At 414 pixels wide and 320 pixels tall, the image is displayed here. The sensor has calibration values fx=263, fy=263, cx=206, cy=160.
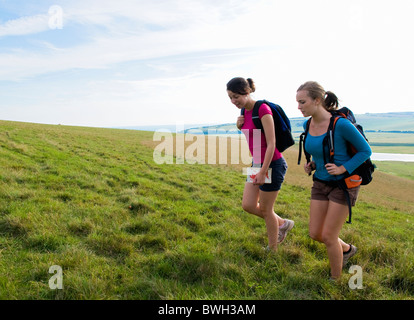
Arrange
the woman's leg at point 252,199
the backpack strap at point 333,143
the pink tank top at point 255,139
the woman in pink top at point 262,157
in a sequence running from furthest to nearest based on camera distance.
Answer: the woman's leg at point 252,199, the pink tank top at point 255,139, the woman in pink top at point 262,157, the backpack strap at point 333,143

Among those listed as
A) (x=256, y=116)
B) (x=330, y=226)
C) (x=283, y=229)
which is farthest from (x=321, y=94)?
(x=283, y=229)

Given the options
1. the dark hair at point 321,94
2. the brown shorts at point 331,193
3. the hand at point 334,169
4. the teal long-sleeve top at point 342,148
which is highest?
the dark hair at point 321,94

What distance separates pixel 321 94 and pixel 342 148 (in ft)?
2.28

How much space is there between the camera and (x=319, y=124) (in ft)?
10.8

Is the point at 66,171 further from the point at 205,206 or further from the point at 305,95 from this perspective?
the point at 305,95

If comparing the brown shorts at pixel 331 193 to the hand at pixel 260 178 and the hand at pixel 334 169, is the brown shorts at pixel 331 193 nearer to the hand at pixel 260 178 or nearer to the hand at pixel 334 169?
the hand at pixel 334 169

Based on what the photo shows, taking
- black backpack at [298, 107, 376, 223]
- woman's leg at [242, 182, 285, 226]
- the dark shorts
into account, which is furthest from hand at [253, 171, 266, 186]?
black backpack at [298, 107, 376, 223]

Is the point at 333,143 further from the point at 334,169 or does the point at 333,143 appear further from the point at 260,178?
the point at 260,178

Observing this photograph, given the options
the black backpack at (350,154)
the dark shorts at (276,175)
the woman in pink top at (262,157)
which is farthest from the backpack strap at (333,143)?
the dark shorts at (276,175)

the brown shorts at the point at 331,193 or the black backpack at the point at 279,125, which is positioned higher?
the black backpack at the point at 279,125

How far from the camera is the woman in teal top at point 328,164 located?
2.96m

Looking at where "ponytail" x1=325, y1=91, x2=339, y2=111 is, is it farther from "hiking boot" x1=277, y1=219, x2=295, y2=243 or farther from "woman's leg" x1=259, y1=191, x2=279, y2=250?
"hiking boot" x1=277, y1=219, x2=295, y2=243

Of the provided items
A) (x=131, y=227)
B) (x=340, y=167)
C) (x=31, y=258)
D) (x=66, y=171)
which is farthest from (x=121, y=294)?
(x=66, y=171)

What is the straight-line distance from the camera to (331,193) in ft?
10.5
